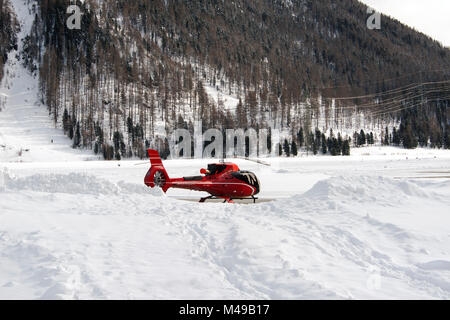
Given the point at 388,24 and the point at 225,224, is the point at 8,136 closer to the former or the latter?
the point at 225,224

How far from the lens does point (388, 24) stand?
193000 mm

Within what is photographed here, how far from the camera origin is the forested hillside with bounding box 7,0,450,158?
86.4 meters

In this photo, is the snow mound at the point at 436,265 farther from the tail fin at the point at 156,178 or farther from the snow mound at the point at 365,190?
the tail fin at the point at 156,178

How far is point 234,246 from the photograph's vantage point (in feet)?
21.1

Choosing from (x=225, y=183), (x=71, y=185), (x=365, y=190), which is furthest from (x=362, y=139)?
(x=71, y=185)

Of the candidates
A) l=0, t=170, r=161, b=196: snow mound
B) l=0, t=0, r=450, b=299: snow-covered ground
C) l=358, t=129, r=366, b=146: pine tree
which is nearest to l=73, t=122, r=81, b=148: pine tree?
l=0, t=170, r=161, b=196: snow mound

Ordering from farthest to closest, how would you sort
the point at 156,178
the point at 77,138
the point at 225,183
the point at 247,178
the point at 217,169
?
the point at 77,138 < the point at 156,178 < the point at 217,169 < the point at 225,183 < the point at 247,178

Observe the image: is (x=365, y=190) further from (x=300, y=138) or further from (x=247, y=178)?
(x=300, y=138)

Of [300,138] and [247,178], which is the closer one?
[247,178]

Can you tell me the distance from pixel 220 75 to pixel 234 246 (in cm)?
11400

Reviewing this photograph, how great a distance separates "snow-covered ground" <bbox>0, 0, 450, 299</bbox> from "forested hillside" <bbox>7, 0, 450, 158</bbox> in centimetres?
6369

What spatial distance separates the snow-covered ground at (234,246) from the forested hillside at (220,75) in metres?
63.7

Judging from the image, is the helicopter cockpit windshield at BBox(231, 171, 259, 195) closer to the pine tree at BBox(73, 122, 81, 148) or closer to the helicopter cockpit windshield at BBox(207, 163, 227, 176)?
the helicopter cockpit windshield at BBox(207, 163, 227, 176)
